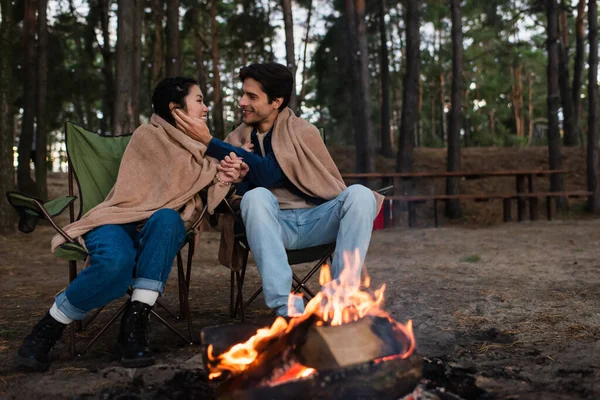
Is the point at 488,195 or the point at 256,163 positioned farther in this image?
the point at 488,195

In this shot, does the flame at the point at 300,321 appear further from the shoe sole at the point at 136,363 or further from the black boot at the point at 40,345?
the black boot at the point at 40,345

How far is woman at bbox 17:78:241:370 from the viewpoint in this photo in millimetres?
2371

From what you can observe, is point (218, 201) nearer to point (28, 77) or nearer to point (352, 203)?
point (352, 203)

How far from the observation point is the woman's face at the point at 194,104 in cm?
293

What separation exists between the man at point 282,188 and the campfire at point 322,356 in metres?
0.56

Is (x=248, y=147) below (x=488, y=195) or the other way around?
the other way around

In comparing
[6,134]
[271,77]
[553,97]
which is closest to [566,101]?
[553,97]

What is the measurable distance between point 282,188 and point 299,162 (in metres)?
0.17

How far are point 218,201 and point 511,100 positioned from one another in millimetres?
30981

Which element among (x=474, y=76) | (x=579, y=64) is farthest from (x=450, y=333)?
(x=474, y=76)

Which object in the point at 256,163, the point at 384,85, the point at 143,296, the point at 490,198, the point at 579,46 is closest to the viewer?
the point at 143,296

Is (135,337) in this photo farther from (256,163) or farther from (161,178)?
(256,163)

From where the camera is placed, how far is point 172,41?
419 inches

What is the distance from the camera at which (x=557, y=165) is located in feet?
37.4
